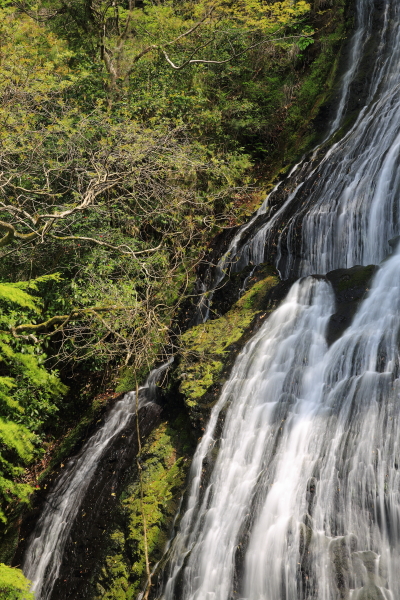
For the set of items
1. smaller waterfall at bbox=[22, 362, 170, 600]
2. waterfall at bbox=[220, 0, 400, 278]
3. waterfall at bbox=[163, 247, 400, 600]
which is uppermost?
waterfall at bbox=[220, 0, 400, 278]

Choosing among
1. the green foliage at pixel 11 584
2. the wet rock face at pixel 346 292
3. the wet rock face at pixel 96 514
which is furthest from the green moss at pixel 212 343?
the green foliage at pixel 11 584

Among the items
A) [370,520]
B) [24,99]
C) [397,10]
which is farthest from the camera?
[397,10]

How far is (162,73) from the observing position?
1174cm

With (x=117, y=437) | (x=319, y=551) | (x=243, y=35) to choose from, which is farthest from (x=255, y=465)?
(x=243, y=35)

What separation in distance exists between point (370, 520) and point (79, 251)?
7226mm

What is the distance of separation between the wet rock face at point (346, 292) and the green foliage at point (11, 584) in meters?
4.93

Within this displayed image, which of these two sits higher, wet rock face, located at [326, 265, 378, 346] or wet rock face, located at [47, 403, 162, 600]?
wet rock face, located at [326, 265, 378, 346]

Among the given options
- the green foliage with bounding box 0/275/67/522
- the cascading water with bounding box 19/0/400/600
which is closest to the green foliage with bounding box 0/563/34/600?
the green foliage with bounding box 0/275/67/522

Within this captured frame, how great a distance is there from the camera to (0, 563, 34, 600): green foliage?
4902 mm

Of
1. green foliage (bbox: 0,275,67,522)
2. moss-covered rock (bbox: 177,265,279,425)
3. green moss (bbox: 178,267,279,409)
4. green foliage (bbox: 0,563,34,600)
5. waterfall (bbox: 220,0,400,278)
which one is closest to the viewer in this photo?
green foliage (bbox: 0,563,34,600)

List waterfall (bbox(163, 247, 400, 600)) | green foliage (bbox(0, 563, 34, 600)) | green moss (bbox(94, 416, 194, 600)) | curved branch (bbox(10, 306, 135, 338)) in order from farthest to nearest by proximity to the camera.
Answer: curved branch (bbox(10, 306, 135, 338)), green moss (bbox(94, 416, 194, 600)), green foliage (bbox(0, 563, 34, 600)), waterfall (bbox(163, 247, 400, 600))

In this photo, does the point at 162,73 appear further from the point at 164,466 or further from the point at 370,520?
the point at 370,520

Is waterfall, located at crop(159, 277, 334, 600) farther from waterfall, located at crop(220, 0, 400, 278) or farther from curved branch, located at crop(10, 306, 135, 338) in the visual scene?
curved branch, located at crop(10, 306, 135, 338)

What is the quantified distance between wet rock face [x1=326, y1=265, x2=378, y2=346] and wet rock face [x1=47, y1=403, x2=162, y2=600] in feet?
11.8
